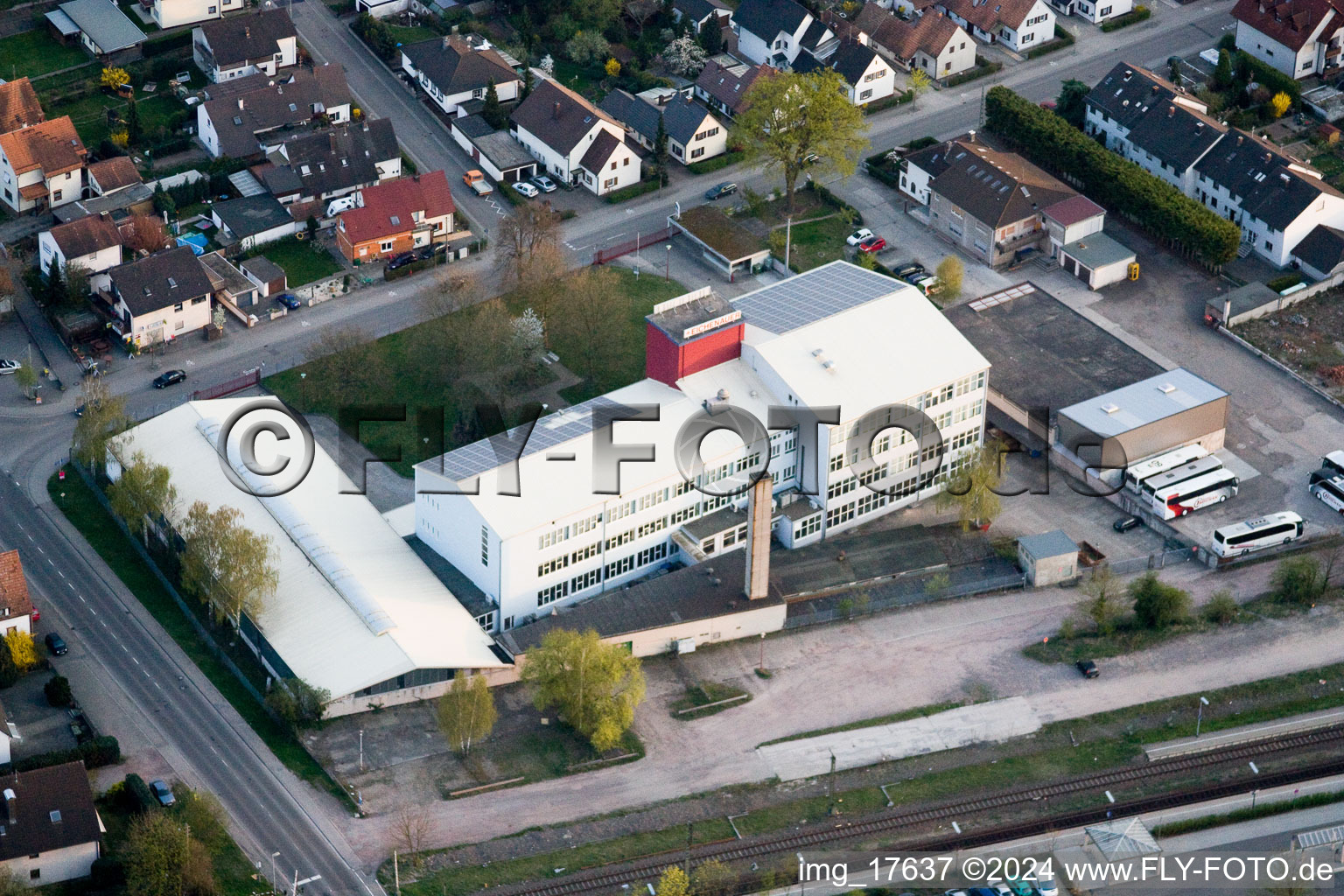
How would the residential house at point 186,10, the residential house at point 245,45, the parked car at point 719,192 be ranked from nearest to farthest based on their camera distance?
the parked car at point 719,192 < the residential house at point 245,45 < the residential house at point 186,10

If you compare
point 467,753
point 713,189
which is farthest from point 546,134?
point 467,753

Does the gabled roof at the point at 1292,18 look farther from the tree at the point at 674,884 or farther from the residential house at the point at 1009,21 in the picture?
the tree at the point at 674,884

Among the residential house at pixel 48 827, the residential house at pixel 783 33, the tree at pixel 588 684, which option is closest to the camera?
the residential house at pixel 48 827

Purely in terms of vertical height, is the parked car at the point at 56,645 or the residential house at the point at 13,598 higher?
the residential house at the point at 13,598

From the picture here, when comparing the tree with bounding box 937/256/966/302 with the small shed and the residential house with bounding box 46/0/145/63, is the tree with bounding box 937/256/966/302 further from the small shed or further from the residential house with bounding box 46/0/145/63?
the residential house with bounding box 46/0/145/63

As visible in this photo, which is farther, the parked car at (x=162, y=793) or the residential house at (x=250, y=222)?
the residential house at (x=250, y=222)

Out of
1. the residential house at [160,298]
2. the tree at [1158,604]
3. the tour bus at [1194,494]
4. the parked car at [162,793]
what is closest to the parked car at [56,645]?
the parked car at [162,793]

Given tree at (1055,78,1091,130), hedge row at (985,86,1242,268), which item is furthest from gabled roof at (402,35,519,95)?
tree at (1055,78,1091,130)
